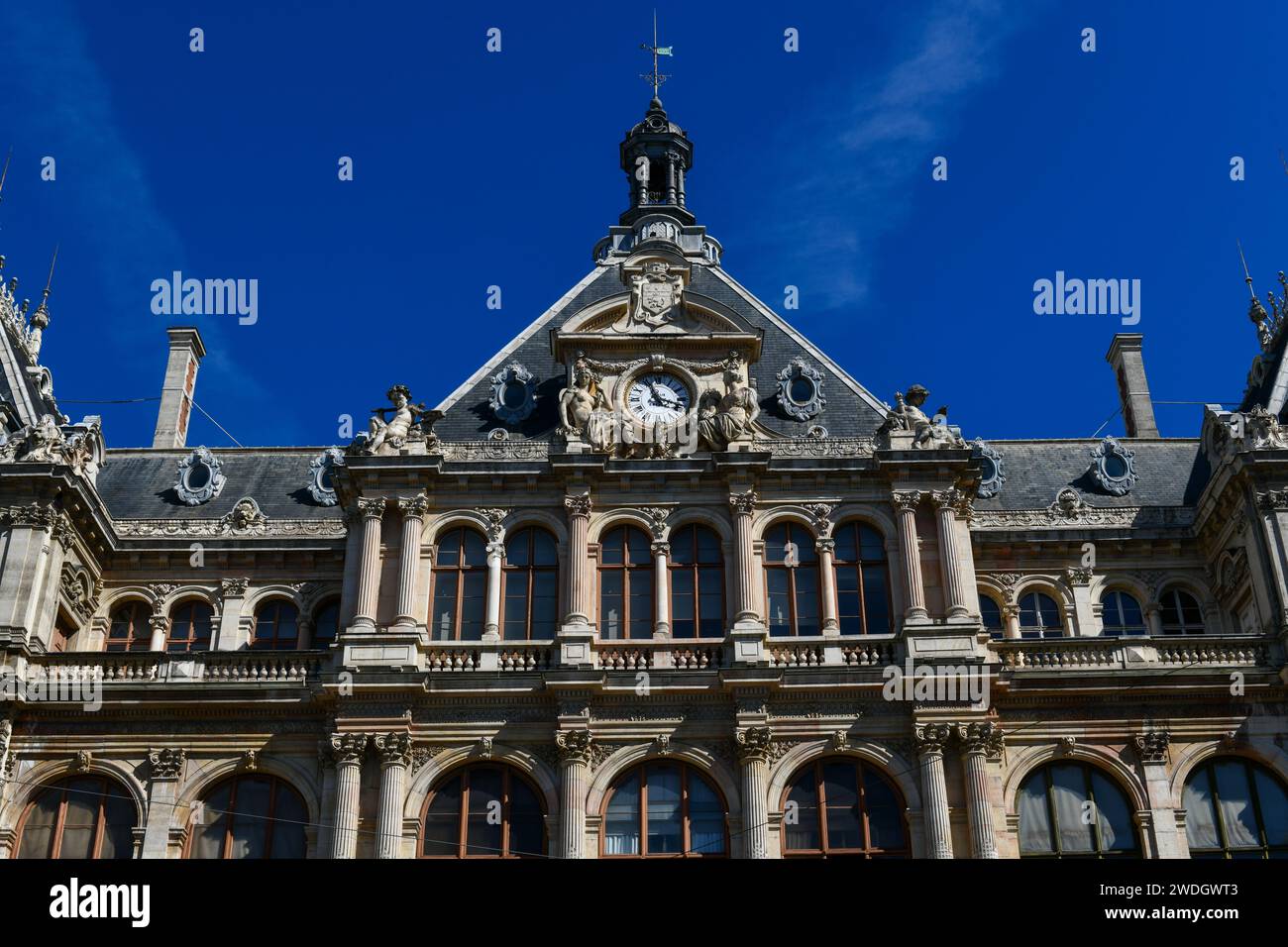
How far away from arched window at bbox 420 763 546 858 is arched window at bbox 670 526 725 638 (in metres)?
4.89

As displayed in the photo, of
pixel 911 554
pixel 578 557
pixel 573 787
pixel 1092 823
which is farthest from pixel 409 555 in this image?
pixel 1092 823

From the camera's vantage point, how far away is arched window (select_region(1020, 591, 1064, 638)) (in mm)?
38562

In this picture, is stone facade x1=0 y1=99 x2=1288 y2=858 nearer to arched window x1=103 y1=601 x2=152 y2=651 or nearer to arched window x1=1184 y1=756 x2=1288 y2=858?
arched window x1=103 y1=601 x2=152 y2=651

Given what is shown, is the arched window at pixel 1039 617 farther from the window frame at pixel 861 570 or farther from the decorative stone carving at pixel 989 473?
the window frame at pixel 861 570

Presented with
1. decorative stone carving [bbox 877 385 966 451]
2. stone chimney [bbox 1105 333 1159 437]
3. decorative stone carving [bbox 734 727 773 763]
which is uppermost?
stone chimney [bbox 1105 333 1159 437]

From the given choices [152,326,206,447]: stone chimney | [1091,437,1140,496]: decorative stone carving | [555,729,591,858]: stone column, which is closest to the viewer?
[555,729,591,858]: stone column

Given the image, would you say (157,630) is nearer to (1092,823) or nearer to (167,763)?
(167,763)

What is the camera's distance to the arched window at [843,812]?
3103 centimetres

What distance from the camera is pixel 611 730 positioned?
105 feet

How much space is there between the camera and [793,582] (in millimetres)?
34375

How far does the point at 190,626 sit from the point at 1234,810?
978 inches

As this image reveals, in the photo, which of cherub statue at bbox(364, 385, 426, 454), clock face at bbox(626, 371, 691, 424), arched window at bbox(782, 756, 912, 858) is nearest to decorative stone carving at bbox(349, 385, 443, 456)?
cherub statue at bbox(364, 385, 426, 454)
